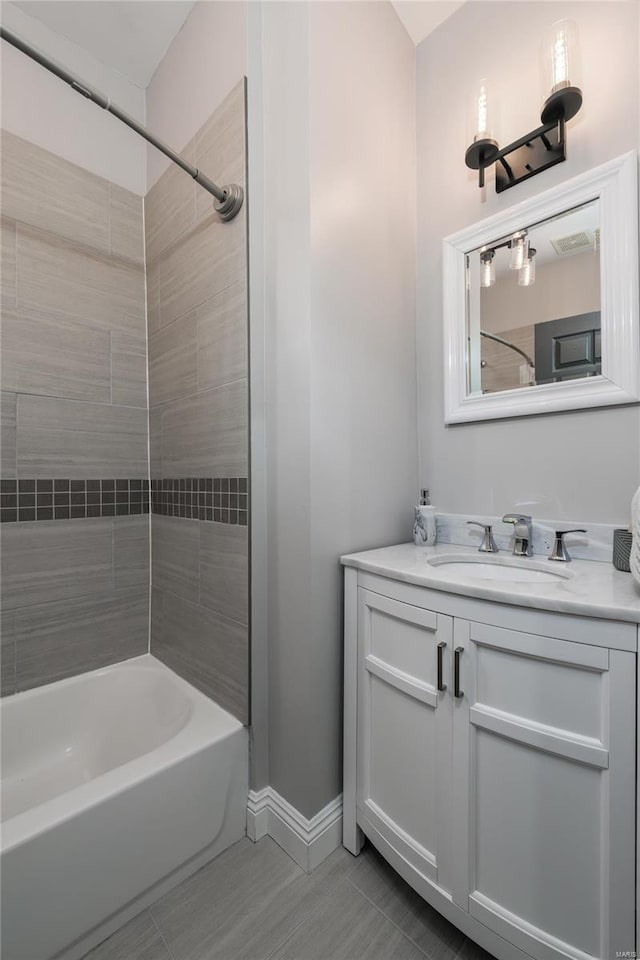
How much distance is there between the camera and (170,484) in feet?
5.44

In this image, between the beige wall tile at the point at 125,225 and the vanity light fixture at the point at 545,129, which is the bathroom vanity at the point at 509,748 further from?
the beige wall tile at the point at 125,225

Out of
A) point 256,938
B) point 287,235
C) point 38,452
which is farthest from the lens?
point 38,452

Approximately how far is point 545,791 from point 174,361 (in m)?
1.67

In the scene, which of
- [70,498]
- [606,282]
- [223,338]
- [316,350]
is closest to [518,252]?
[606,282]

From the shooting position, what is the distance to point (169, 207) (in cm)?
163

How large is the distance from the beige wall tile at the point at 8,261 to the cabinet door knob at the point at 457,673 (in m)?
1.75

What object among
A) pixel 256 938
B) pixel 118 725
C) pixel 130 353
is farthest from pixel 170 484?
pixel 256 938

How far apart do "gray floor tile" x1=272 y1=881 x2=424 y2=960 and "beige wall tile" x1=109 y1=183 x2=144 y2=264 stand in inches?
88.3

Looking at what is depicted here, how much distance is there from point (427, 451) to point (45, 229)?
5.28 ft

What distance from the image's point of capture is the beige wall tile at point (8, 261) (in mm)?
1407

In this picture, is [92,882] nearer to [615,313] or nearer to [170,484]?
[170,484]

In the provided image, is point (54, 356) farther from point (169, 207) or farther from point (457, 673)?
point (457, 673)

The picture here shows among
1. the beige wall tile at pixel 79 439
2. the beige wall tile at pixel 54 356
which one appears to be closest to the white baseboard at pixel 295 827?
the beige wall tile at pixel 79 439

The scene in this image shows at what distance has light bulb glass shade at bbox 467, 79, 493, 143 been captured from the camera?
127cm
